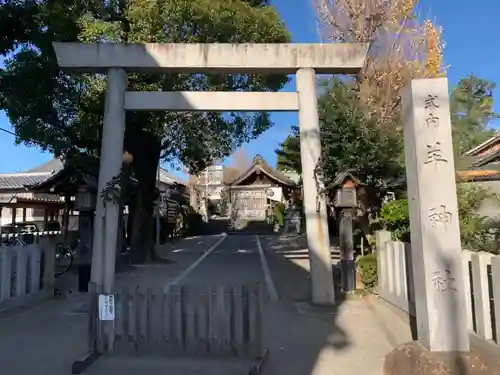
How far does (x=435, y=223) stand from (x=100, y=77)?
9.74 meters

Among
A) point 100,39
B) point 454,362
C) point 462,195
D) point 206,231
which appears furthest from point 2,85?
point 206,231

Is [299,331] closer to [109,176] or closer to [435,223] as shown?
[435,223]

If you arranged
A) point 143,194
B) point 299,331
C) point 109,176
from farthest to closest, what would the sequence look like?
1. point 143,194
2. point 109,176
3. point 299,331

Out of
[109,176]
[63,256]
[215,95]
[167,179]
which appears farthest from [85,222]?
[167,179]

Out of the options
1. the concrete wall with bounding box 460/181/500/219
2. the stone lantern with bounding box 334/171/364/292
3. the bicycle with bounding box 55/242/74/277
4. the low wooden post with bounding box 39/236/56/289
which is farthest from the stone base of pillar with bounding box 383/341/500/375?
the bicycle with bounding box 55/242/74/277

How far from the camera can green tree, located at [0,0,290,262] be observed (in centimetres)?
1155

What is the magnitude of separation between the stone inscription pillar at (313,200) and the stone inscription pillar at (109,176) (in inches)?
131

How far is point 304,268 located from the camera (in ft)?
48.0

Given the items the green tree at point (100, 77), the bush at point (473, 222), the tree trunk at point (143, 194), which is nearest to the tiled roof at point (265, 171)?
the tree trunk at point (143, 194)

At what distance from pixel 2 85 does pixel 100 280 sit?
6.33 m

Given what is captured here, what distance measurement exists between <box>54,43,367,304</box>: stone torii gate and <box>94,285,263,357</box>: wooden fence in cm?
281

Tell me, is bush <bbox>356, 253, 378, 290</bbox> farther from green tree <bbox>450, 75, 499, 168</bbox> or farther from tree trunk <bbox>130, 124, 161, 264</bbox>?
tree trunk <bbox>130, 124, 161, 264</bbox>

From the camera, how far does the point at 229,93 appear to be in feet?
29.2

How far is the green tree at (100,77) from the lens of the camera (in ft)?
37.9
